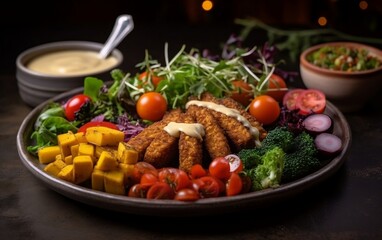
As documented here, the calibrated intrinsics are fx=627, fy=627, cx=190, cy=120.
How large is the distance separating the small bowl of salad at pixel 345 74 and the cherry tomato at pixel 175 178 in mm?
1482

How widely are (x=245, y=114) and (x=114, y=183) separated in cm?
99

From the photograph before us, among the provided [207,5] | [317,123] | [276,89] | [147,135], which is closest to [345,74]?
[276,89]

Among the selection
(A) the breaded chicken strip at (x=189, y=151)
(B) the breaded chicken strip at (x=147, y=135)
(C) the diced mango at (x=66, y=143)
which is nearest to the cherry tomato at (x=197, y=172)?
(A) the breaded chicken strip at (x=189, y=151)

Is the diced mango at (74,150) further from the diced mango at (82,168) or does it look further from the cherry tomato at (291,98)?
the cherry tomato at (291,98)

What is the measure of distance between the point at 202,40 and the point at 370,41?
1.39 metres

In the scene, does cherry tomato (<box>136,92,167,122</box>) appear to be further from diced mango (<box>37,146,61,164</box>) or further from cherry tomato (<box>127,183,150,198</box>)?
cherry tomato (<box>127,183,150,198</box>)

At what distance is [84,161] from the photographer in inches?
110

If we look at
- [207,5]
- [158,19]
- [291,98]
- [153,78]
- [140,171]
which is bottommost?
[158,19]

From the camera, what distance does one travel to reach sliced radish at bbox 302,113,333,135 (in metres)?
3.31

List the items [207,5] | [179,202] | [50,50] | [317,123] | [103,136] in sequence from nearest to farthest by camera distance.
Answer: [179,202] → [103,136] → [317,123] → [50,50] → [207,5]

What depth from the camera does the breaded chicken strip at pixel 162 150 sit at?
305 centimetres

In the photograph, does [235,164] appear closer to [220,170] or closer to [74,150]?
[220,170]

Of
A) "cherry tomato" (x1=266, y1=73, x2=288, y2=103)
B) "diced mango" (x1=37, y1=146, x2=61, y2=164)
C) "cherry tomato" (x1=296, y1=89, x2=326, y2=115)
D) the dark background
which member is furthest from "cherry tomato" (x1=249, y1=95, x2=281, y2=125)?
the dark background

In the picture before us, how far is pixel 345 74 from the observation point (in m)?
3.80
